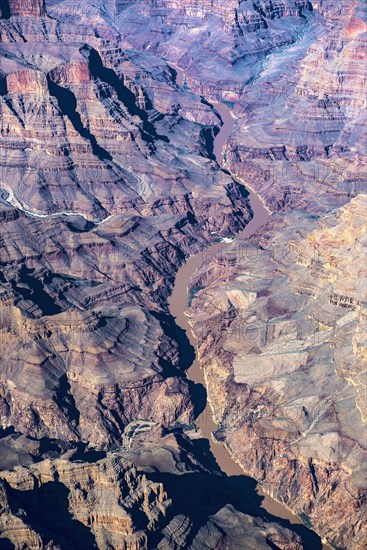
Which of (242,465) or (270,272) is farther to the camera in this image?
(270,272)

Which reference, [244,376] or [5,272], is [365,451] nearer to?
[244,376]

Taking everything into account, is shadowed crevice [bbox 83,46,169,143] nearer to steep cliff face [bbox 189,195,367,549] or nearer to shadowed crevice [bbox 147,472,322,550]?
steep cliff face [bbox 189,195,367,549]

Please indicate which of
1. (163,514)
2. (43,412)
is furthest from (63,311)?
(163,514)

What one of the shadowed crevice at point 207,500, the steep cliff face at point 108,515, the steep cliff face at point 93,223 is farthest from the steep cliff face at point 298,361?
the steep cliff face at point 108,515

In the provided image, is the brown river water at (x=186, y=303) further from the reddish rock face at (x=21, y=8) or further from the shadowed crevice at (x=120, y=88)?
the reddish rock face at (x=21, y=8)

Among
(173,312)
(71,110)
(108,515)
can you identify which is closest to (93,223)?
(173,312)

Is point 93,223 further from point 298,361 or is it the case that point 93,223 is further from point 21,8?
point 21,8
